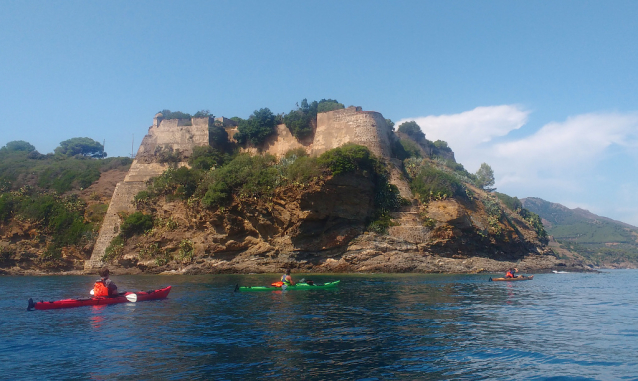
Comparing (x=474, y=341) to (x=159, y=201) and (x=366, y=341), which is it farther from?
(x=159, y=201)

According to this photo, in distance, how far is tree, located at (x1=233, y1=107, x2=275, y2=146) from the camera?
4278 cm

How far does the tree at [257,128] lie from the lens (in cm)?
4278

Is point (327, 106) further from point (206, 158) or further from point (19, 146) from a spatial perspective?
point (19, 146)

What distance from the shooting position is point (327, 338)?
10.5 metres

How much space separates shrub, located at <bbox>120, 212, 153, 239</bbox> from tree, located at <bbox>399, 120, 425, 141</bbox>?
35.2 meters

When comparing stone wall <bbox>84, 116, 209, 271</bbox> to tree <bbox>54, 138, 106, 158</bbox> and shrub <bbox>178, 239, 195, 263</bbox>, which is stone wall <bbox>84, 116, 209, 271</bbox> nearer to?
shrub <bbox>178, 239, 195, 263</bbox>

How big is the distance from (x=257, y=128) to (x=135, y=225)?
559 inches

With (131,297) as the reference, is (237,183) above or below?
above

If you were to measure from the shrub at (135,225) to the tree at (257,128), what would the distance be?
1228cm

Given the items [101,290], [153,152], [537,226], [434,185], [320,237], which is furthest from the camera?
[537,226]

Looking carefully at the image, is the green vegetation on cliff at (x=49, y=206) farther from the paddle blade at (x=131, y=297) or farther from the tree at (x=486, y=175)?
the tree at (x=486, y=175)

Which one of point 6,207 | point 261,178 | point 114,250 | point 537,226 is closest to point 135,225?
point 114,250

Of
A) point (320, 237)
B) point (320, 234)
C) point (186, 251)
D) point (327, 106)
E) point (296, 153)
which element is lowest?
point (186, 251)

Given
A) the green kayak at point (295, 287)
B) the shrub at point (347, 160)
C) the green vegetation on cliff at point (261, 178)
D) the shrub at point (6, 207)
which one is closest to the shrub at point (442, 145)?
the green vegetation on cliff at point (261, 178)
